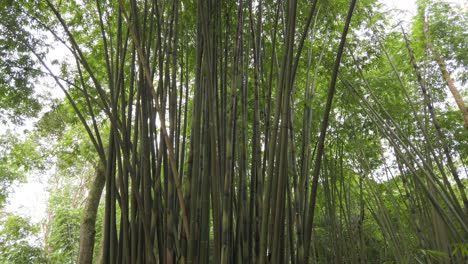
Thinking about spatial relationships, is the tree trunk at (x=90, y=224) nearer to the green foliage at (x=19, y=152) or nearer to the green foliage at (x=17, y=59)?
the green foliage at (x=17, y=59)

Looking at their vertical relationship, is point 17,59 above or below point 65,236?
above

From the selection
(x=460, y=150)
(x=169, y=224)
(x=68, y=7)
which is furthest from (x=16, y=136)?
(x=460, y=150)

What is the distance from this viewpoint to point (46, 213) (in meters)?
12.2

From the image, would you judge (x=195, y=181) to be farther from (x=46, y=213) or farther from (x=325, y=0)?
(x=46, y=213)

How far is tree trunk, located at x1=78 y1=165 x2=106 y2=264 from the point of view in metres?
4.37

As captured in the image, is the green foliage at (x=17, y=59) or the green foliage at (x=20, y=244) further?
the green foliage at (x=20, y=244)

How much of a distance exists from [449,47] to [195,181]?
14.2 ft

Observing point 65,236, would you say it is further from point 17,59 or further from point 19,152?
point 17,59

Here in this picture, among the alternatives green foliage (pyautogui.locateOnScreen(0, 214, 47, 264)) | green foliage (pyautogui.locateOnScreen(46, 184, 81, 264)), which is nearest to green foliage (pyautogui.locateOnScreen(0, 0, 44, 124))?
green foliage (pyautogui.locateOnScreen(0, 214, 47, 264))

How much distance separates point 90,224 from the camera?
15.0 feet

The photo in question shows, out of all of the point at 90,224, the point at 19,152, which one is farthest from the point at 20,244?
the point at 90,224

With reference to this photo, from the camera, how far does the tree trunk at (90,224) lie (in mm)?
4371

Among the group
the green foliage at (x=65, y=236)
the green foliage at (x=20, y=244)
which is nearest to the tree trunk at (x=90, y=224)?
the green foliage at (x=20, y=244)

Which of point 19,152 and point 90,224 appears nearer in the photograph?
point 90,224
